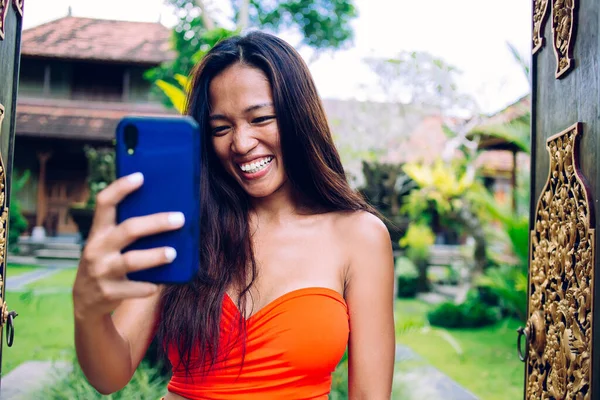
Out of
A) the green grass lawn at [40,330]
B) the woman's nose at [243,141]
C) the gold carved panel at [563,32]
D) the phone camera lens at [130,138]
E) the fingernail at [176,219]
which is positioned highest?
the gold carved panel at [563,32]

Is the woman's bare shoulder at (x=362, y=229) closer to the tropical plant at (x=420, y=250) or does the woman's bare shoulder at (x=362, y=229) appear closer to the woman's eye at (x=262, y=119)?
the woman's eye at (x=262, y=119)

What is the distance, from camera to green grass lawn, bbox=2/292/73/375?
18.2 feet

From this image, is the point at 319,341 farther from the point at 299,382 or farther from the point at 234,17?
the point at 234,17

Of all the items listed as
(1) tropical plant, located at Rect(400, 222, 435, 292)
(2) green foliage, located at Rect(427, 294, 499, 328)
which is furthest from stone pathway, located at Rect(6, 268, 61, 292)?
(1) tropical plant, located at Rect(400, 222, 435, 292)

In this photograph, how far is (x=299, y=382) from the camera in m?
1.42

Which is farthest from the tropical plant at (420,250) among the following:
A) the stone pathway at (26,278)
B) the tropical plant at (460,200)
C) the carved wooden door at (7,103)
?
the carved wooden door at (7,103)

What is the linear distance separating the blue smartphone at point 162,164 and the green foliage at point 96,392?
2758 millimetres

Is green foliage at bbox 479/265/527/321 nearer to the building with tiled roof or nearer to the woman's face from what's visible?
the woman's face

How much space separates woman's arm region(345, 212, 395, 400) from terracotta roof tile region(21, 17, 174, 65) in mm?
13962

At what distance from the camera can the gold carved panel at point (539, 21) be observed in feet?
6.08

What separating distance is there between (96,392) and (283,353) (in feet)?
7.97

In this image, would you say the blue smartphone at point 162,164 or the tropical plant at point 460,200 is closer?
the blue smartphone at point 162,164

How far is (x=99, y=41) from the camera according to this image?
1580 cm

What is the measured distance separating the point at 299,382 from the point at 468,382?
4573 mm
